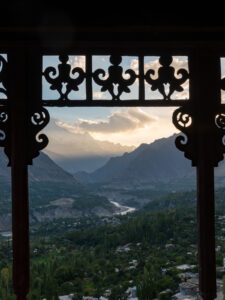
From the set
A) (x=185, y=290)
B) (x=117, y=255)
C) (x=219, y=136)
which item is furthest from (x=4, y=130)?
(x=117, y=255)

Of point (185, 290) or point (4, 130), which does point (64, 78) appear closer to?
point (4, 130)

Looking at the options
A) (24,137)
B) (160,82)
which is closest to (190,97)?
(160,82)

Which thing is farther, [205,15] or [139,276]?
[139,276]

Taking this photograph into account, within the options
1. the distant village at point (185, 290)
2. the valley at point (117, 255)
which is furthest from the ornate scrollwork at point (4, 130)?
the valley at point (117, 255)

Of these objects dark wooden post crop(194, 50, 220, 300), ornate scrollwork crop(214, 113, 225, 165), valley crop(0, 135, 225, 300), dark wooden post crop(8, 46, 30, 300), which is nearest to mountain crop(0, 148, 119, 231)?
valley crop(0, 135, 225, 300)

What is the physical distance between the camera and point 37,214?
8875 centimetres

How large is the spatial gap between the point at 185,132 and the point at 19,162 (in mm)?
1442

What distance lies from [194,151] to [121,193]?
484ft

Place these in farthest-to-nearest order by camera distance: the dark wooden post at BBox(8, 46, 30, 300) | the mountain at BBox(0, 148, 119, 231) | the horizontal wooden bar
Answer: the mountain at BBox(0, 148, 119, 231) → the horizontal wooden bar → the dark wooden post at BBox(8, 46, 30, 300)

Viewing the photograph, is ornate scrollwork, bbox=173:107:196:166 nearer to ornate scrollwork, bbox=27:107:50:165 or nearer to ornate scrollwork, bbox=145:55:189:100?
ornate scrollwork, bbox=145:55:189:100

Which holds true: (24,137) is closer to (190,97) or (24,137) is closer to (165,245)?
(190,97)

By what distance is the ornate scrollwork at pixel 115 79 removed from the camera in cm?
298

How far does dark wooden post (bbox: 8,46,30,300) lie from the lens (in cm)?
279

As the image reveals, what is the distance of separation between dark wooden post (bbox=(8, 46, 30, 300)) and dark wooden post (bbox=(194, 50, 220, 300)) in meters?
1.49
